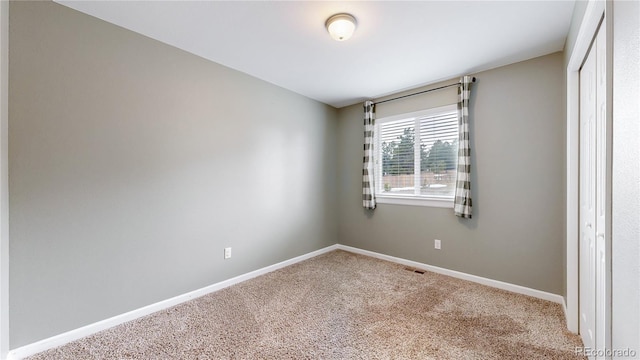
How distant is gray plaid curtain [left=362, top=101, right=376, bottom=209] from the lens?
12.6 feet

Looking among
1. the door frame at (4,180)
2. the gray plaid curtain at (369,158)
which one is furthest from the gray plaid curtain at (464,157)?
the door frame at (4,180)

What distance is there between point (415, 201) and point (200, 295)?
2794mm

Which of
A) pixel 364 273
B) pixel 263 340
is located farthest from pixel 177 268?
pixel 364 273

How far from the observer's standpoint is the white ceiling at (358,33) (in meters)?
1.88

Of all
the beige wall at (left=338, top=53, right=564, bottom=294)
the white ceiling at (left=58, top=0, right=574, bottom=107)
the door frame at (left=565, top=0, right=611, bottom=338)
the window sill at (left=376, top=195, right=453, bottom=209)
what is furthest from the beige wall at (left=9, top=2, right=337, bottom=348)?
the door frame at (left=565, top=0, right=611, bottom=338)

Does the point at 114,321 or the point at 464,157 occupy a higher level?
the point at 464,157

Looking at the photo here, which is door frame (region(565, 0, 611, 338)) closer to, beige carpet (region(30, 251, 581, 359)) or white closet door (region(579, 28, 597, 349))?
white closet door (region(579, 28, 597, 349))

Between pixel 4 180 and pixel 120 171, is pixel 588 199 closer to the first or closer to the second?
pixel 120 171

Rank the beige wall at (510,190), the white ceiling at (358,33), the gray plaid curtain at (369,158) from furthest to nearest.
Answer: the gray plaid curtain at (369,158) < the beige wall at (510,190) < the white ceiling at (358,33)

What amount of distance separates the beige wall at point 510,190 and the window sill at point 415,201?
2.8 inches

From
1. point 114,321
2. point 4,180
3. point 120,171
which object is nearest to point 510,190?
point 120,171

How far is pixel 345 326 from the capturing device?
2.10m

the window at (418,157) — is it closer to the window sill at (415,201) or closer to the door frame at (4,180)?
the window sill at (415,201)

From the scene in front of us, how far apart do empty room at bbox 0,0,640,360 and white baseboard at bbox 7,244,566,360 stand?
0.05ft
